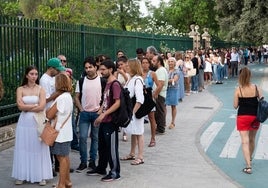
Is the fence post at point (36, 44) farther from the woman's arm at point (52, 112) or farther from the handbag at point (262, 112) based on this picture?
the handbag at point (262, 112)

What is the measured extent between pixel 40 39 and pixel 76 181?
14.8 ft

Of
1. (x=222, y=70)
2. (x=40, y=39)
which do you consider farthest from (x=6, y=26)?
(x=222, y=70)

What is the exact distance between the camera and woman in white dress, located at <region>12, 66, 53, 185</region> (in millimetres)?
6965

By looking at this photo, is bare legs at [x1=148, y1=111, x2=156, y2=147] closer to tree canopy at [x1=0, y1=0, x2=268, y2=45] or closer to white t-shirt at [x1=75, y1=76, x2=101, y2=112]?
white t-shirt at [x1=75, y1=76, x2=101, y2=112]

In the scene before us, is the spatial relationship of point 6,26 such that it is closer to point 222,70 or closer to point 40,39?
point 40,39

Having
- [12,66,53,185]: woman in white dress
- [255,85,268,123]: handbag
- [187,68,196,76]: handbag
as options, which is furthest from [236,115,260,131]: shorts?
[187,68,196,76]: handbag

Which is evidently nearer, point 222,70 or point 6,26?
point 6,26

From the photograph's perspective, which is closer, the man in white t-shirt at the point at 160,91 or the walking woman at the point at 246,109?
the walking woman at the point at 246,109

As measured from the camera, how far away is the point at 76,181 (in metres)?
7.28

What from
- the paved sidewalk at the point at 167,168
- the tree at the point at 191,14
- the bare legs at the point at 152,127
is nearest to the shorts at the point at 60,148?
the paved sidewalk at the point at 167,168

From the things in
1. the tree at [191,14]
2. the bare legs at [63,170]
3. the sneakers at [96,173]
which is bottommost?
the sneakers at [96,173]

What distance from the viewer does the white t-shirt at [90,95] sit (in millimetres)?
7688

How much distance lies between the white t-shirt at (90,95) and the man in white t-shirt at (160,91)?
8.97ft

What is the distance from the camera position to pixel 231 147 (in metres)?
10.2
